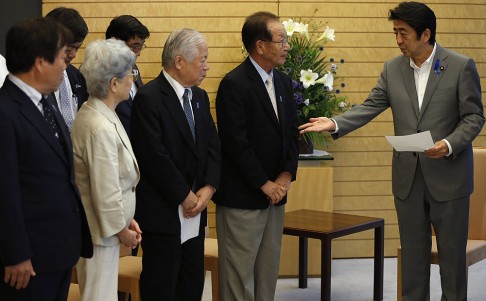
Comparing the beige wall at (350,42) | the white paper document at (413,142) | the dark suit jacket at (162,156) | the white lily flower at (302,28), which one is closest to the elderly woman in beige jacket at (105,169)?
the dark suit jacket at (162,156)

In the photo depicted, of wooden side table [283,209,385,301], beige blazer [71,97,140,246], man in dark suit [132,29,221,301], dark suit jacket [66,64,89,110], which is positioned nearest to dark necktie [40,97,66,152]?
beige blazer [71,97,140,246]

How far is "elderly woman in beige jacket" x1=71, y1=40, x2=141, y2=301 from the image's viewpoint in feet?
10.3

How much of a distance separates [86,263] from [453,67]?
2138 millimetres

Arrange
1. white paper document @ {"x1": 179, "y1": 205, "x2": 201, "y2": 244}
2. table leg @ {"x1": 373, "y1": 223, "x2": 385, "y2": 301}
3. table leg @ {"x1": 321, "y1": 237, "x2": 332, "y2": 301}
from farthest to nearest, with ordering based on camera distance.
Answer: table leg @ {"x1": 373, "y1": 223, "x2": 385, "y2": 301}, table leg @ {"x1": 321, "y1": 237, "x2": 332, "y2": 301}, white paper document @ {"x1": 179, "y1": 205, "x2": 201, "y2": 244}

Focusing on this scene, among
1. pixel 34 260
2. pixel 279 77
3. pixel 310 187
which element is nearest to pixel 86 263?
pixel 34 260

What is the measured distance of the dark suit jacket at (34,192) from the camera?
8.29 feet

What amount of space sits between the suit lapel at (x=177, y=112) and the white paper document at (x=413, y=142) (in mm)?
1015

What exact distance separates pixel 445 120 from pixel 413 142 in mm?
259

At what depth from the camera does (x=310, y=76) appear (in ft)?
18.0

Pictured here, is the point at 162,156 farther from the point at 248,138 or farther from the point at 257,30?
the point at 257,30

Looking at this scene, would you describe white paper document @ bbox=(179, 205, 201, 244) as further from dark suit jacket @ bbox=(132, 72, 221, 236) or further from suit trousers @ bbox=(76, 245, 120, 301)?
suit trousers @ bbox=(76, 245, 120, 301)

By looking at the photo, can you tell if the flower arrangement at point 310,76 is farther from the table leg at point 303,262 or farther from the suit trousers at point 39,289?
the suit trousers at point 39,289

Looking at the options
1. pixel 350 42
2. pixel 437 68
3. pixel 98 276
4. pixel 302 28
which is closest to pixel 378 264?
pixel 437 68

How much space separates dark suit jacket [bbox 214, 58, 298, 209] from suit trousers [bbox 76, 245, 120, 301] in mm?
964
